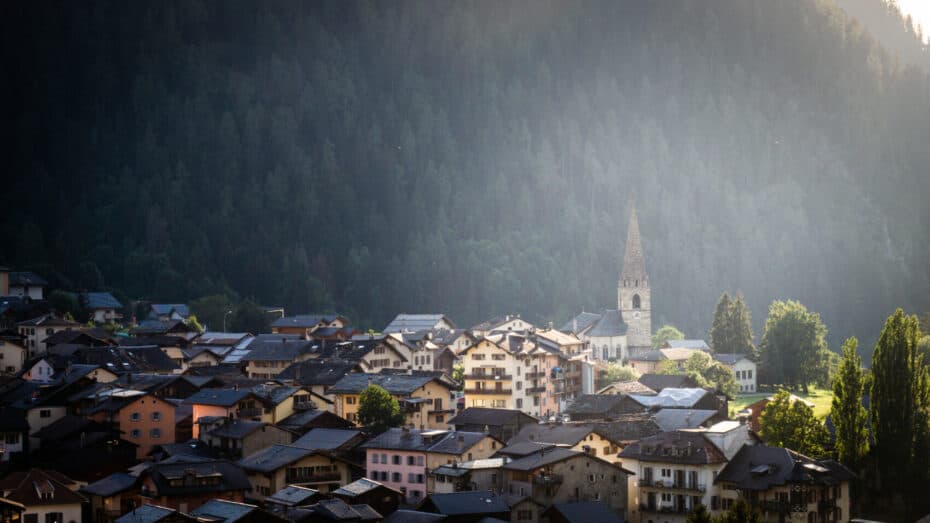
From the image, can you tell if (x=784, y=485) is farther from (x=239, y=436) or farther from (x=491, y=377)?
(x=491, y=377)

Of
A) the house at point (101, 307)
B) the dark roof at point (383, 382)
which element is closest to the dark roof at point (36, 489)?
the dark roof at point (383, 382)

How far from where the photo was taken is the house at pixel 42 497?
3969cm

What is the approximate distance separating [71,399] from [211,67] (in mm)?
145173

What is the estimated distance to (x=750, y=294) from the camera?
14812cm

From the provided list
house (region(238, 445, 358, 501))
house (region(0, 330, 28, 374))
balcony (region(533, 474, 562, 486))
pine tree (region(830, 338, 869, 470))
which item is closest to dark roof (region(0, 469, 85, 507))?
house (region(238, 445, 358, 501))

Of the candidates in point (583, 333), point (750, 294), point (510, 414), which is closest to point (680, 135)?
point (750, 294)

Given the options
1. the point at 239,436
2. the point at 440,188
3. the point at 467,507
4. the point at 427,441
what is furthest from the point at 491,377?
the point at 440,188

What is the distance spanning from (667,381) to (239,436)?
1134 inches

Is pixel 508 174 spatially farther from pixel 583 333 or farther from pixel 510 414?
pixel 510 414

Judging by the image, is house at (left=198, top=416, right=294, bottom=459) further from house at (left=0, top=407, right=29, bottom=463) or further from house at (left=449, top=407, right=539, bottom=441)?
house at (left=0, top=407, right=29, bottom=463)

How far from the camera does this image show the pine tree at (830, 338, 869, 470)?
45950 millimetres

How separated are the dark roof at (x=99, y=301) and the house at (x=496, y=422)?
53.3 m

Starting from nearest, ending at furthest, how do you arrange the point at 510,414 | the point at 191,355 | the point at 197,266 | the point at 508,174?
the point at 510,414
the point at 191,355
the point at 197,266
the point at 508,174

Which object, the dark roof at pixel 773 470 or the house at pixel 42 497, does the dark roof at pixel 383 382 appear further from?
Result: the dark roof at pixel 773 470
